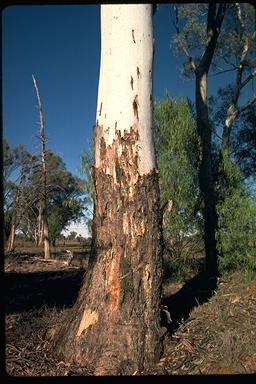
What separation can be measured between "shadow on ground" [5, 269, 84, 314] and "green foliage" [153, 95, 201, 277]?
6.76 feet

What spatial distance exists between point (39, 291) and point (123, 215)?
13.3ft

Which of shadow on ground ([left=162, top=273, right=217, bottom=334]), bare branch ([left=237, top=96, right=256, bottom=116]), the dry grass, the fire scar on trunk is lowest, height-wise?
the dry grass

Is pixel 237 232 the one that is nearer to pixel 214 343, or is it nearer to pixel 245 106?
pixel 214 343

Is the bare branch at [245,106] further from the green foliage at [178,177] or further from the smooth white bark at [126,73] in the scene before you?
the smooth white bark at [126,73]

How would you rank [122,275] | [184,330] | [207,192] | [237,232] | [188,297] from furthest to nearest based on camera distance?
[207,192]
[237,232]
[188,297]
[184,330]
[122,275]

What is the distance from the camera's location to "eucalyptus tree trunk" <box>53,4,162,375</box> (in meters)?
3.66

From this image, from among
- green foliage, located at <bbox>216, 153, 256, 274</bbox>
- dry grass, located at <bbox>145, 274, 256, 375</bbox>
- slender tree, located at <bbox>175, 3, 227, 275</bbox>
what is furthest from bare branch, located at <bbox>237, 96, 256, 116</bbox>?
dry grass, located at <bbox>145, 274, 256, 375</bbox>

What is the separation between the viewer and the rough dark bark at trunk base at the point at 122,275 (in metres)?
3.63

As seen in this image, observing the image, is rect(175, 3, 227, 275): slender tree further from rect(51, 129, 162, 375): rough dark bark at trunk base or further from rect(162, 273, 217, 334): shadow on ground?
rect(51, 129, 162, 375): rough dark bark at trunk base

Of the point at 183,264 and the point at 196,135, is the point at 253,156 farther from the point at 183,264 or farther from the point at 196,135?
the point at 183,264

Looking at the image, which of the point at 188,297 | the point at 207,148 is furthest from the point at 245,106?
the point at 188,297

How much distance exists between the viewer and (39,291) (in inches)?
285

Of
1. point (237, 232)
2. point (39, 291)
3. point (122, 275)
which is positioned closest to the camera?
point (122, 275)

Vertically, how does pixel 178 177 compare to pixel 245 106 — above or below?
below
